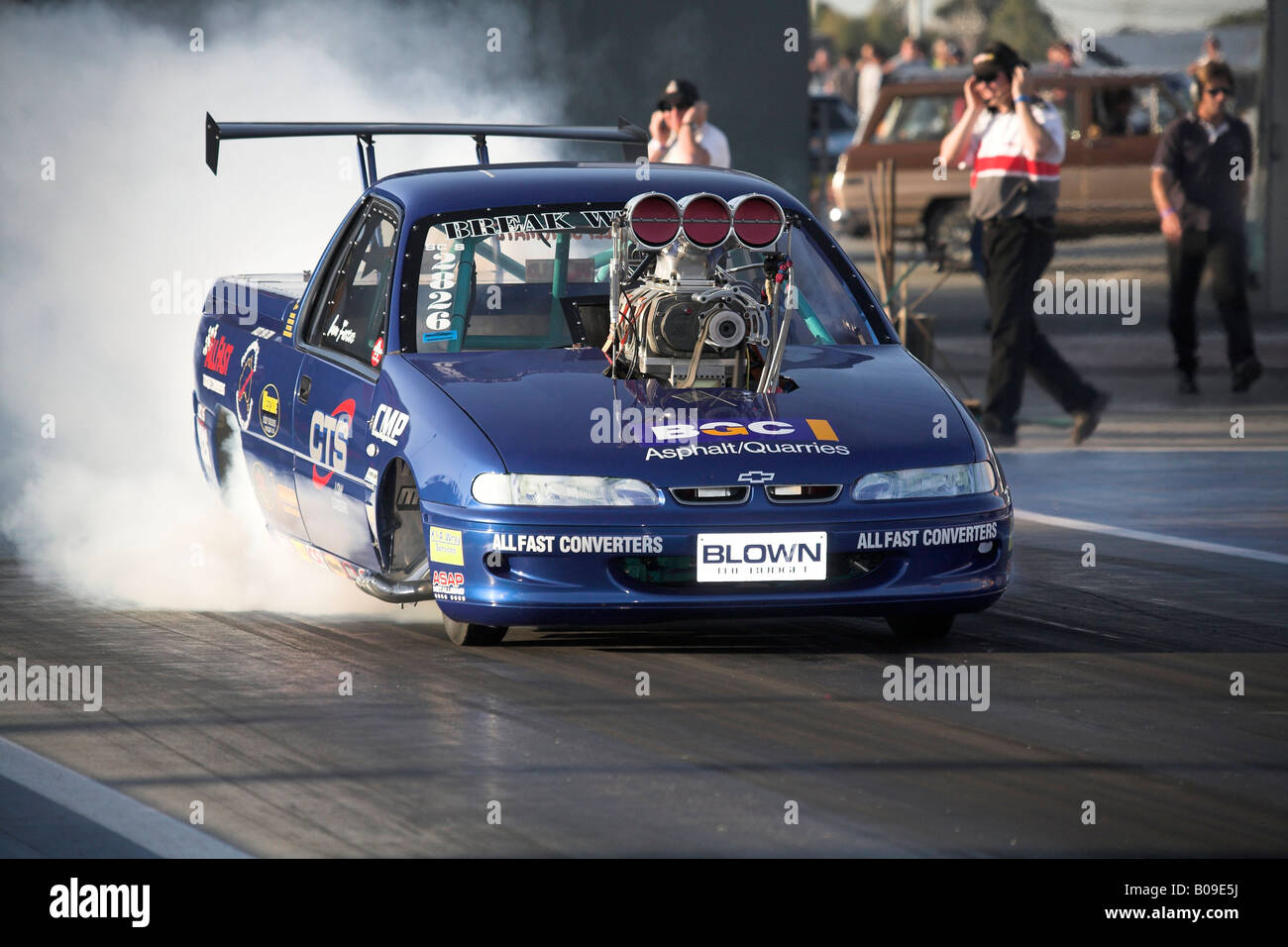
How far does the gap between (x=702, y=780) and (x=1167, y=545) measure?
4.33 m

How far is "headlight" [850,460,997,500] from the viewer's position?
22.4 ft

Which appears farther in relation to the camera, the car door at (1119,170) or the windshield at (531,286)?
the car door at (1119,170)

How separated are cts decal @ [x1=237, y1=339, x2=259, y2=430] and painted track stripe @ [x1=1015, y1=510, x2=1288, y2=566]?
11.6ft

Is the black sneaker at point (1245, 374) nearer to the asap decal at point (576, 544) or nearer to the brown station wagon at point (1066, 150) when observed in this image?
the asap decal at point (576, 544)

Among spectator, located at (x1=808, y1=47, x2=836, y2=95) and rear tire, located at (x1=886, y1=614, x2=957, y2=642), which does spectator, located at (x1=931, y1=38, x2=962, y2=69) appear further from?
rear tire, located at (x1=886, y1=614, x2=957, y2=642)

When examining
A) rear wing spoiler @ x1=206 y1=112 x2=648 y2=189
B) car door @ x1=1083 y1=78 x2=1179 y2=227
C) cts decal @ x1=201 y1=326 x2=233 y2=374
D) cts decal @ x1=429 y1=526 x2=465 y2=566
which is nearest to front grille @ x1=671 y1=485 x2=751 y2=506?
cts decal @ x1=429 y1=526 x2=465 y2=566

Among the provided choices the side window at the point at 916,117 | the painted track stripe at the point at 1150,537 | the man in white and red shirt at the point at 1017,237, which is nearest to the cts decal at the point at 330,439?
the painted track stripe at the point at 1150,537

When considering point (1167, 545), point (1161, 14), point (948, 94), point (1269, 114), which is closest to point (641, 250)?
point (1167, 545)

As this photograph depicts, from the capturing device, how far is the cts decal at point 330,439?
750 centimetres

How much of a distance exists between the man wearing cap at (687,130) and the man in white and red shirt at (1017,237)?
86.0 inches

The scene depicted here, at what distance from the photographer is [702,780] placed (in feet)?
18.7

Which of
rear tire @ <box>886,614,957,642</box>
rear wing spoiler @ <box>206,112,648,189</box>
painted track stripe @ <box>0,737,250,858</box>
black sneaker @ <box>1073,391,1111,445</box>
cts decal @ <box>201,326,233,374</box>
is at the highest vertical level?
rear wing spoiler @ <box>206,112,648,189</box>

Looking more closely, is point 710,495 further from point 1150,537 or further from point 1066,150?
point 1066,150
